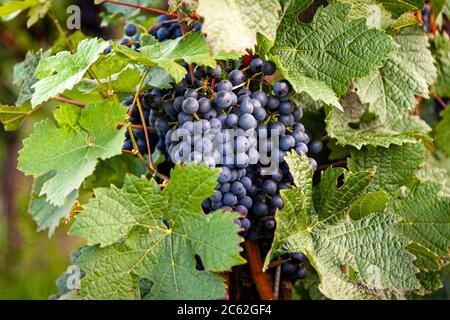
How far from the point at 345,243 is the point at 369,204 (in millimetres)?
88

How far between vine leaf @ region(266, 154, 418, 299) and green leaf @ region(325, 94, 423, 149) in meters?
0.13

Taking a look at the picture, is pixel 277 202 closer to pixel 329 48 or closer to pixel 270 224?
pixel 270 224

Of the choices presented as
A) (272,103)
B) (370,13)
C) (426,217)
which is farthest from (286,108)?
(426,217)

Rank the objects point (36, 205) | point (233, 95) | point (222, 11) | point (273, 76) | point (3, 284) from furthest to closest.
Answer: point (3, 284)
point (36, 205)
point (273, 76)
point (233, 95)
point (222, 11)

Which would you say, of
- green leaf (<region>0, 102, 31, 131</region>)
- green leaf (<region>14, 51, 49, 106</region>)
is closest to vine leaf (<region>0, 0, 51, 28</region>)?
green leaf (<region>14, 51, 49, 106</region>)

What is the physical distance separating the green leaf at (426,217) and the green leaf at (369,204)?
11cm

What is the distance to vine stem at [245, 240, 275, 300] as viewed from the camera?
1.02 m

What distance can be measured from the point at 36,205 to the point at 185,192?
551 millimetres

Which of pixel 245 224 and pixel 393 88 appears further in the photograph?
pixel 393 88

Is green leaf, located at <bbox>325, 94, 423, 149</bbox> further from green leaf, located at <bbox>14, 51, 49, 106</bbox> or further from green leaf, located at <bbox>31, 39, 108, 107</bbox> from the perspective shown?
green leaf, located at <bbox>14, 51, 49, 106</bbox>

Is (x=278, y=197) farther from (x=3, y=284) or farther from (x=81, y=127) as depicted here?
(x=3, y=284)

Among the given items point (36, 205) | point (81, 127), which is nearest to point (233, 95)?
point (81, 127)

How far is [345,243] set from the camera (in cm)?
90

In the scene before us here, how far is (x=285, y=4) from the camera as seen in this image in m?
0.94
